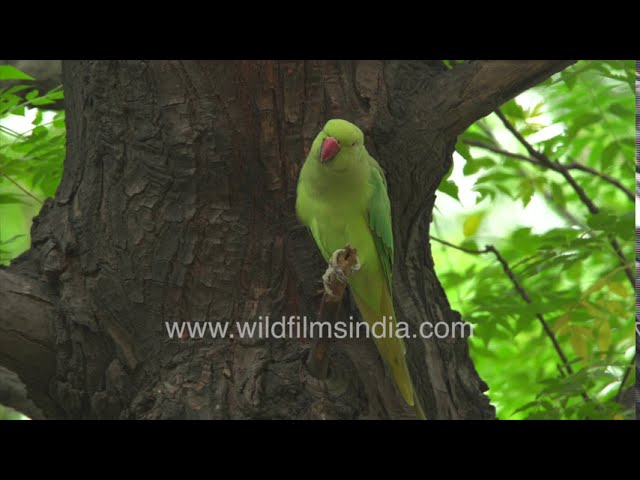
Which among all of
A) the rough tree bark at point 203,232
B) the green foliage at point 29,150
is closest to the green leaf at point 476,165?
the rough tree bark at point 203,232

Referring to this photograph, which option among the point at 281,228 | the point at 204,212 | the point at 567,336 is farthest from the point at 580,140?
the point at 204,212

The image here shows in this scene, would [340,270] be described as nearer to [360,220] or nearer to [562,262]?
[360,220]

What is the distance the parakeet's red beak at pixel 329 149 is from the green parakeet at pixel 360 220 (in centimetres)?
3

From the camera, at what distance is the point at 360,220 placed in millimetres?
2264

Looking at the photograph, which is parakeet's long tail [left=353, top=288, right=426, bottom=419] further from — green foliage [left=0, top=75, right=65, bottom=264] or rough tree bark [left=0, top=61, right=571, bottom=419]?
green foliage [left=0, top=75, right=65, bottom=264]

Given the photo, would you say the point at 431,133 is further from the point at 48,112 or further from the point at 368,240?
the point at 48,112

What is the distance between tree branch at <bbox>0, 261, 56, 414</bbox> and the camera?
2.14 m

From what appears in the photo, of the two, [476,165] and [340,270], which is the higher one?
[476,165]

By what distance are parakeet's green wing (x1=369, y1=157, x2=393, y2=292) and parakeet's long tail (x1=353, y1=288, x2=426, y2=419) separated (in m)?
0.07

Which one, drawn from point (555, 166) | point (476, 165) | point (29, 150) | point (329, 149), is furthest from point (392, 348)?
point (29, 150)

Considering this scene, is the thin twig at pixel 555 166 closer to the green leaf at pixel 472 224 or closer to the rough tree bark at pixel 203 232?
the rough tree bark at pixel 203 232

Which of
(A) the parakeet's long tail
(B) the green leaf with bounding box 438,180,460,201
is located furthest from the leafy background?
(A) the parakeet's long tail

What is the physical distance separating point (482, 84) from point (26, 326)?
1577 millimetres

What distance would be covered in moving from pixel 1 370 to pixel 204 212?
1.11 m
